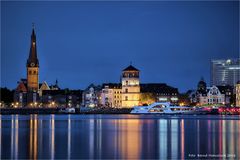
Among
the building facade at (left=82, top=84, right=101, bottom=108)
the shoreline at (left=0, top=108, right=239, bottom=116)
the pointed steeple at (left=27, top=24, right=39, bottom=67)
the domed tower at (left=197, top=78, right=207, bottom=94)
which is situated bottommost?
the shoreline at (left=0, top=108, right=239, bottom=116)

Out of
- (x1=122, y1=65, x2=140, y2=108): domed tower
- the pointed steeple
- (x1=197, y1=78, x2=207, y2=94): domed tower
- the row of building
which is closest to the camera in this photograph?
the row of building

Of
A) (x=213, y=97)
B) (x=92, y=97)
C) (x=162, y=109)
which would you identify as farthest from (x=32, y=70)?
(x=213, y=97)

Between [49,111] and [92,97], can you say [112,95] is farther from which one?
[49,111]

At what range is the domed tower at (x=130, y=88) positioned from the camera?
160m

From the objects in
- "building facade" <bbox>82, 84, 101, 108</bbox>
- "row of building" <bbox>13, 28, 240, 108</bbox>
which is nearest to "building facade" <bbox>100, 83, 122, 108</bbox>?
"row of building" <bbox>13, 28, 240, 108</bbox>

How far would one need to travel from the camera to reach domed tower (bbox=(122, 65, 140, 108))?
160 m

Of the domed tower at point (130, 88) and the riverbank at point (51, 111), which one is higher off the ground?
the domed tower at point (130, 88)

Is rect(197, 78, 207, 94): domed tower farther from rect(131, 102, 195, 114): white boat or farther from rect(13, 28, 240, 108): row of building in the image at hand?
rect(131, 102, 195, 114): white boat

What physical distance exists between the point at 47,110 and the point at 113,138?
10167 cm

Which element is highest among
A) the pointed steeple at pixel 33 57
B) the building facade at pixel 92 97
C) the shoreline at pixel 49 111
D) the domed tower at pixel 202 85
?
the pointed steeple at pixel 33 57

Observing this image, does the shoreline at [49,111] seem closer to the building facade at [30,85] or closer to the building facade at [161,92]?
the building facade at [30,85]

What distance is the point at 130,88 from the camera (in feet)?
527

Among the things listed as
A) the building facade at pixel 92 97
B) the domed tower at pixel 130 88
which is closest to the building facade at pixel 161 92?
the domed tower at pixel 130 88

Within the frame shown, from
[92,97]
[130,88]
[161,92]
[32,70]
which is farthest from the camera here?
[161,92]
